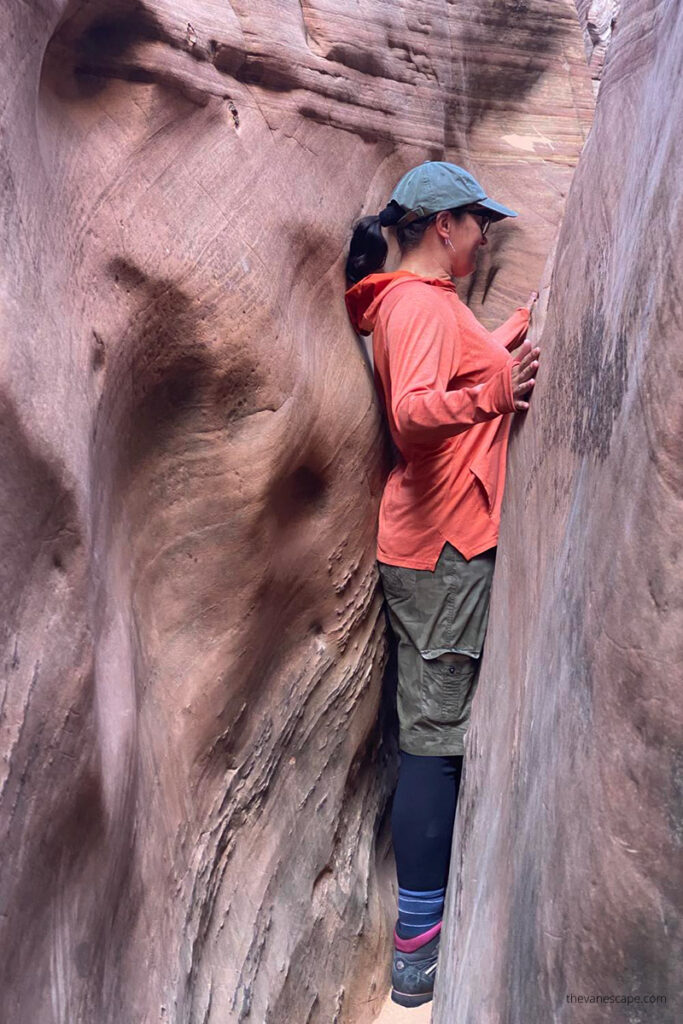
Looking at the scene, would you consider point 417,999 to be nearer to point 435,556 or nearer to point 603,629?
point 435,556

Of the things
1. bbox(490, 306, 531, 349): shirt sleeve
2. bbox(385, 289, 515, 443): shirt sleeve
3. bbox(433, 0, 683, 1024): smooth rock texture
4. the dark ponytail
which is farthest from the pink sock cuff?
the dark ponytail

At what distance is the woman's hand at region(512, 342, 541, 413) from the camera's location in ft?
7.32

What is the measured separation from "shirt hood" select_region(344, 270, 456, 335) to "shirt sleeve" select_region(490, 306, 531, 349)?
0.20 m

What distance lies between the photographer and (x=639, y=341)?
159 centimetres

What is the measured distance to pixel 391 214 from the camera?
105 inches

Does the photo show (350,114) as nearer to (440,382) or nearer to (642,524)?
(440,382)

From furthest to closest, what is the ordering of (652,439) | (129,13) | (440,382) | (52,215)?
1. (440,382)
2. (129,13)
3. (52,215)
4. (652,439)

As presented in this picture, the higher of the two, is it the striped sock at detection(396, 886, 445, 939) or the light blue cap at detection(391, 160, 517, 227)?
the light blue cap at detection(391, 160, 517, 227)

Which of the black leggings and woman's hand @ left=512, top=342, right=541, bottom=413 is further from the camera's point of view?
the black leggings

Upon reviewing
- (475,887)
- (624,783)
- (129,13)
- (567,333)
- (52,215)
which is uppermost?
(129,13)

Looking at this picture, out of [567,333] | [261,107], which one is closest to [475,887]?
[567,333]

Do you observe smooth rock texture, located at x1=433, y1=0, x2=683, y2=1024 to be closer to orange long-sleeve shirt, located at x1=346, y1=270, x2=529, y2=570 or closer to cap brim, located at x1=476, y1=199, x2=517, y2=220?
orange long-sleeve shirt, located at x1=346, y1=270, x2=529, y2=570

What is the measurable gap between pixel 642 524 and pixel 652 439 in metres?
0.13

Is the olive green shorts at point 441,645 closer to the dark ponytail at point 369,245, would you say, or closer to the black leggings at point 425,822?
the black leggings at point 425,822
